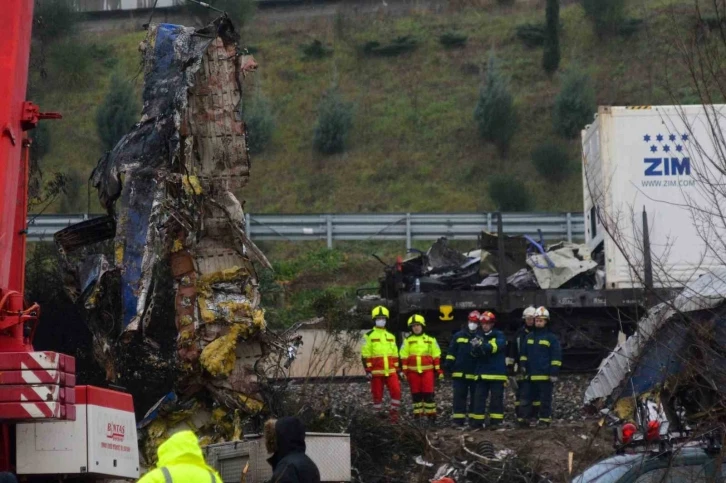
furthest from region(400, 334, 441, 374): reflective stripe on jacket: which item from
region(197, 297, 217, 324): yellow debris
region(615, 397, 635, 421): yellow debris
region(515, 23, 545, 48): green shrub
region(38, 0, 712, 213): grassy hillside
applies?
region(515, 23, 545, 48): green shrub

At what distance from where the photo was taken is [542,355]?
Result: 616 inches

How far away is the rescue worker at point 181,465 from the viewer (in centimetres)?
576

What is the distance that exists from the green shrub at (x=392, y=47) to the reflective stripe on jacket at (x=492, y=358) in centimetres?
3320

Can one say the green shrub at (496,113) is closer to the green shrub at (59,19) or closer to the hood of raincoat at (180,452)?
the green shrub at (59,19)

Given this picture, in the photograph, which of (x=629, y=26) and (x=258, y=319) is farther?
(x=629, y=26)

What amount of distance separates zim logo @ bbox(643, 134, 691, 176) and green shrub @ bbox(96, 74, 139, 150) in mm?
24725

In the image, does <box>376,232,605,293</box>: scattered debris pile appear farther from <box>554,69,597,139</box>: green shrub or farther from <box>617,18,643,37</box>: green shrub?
<box>617,18,643,37</box>: green shrub

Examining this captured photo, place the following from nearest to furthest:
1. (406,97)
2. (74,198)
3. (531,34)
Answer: (74,198)
(406,97)
(531,34)

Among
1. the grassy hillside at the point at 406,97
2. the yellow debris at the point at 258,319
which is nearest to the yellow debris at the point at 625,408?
the yellow debris at the point at 258,319

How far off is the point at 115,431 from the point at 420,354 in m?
7.57

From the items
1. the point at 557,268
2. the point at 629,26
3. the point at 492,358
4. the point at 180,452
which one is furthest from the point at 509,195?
the point at 180,452

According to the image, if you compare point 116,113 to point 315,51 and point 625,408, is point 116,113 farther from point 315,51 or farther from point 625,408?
point 625,408

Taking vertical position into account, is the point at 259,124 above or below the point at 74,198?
Result: above

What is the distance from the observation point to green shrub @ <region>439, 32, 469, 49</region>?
Result: 48031 millimetres
